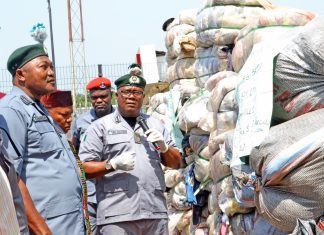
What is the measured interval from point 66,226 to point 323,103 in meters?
1.56

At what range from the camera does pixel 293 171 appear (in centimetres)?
402

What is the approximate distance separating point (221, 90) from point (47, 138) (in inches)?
68.7

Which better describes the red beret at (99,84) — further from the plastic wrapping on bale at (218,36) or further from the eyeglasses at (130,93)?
the eyeglasses at (130,93)

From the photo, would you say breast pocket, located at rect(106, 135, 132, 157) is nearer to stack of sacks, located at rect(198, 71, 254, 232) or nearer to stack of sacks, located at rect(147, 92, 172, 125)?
stack of sacks, located at rect(198, 71, 254, 232)

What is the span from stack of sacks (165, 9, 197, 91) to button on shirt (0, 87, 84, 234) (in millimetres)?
3953

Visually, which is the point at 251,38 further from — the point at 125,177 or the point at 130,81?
the point at 130,81

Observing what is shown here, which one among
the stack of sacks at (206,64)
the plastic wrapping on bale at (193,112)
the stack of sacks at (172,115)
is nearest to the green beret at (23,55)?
the stack of sacks at (206,64)

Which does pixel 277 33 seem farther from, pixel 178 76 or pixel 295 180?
pixel 178 76

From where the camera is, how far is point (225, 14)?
6758mm

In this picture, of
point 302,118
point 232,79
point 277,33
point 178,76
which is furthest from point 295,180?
point 178,76

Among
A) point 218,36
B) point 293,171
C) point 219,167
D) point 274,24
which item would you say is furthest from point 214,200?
point 293,171

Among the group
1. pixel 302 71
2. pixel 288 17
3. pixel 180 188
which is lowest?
pixel 180 188

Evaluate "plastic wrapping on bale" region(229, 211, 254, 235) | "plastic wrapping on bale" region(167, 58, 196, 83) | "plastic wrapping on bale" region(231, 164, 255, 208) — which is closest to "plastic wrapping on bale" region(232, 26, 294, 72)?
"plastic wrapping on bale" region(231, 164, 255, 208)

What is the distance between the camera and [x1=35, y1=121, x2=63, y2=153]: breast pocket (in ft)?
15.4
